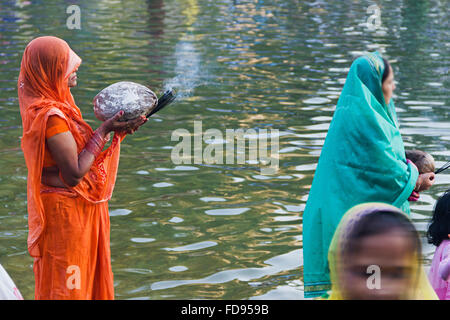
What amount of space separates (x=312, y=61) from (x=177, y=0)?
16810 millimetres

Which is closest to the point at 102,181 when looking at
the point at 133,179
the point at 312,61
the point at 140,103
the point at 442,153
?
the point at 140,103

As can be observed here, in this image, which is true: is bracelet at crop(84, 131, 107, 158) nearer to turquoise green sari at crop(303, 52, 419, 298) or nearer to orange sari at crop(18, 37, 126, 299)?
orange sari at crop(18, 37, 126, 299)

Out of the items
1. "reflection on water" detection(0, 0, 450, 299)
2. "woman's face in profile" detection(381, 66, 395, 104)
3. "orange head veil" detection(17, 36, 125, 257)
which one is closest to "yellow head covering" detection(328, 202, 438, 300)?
"woman's face in profile" detection(381, 66, 395, 104)

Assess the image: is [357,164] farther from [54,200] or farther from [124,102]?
[54,200]

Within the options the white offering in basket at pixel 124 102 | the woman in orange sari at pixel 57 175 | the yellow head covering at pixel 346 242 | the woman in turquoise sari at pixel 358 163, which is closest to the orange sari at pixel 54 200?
the woman in orange sari at pixel 57 175

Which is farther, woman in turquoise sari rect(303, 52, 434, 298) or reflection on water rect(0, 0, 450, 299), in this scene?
reflection on water rect(0, 0, 450, 299)

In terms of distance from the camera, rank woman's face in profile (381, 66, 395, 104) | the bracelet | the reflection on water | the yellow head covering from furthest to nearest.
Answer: the reflection on water < woman's face in profile (381, 66, 395, 104) < the bracelet < the yellow head covering

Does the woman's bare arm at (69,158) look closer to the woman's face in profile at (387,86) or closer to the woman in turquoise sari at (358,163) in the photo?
the woman in turquoise sari at (358,163)

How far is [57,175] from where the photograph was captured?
3.56 meters

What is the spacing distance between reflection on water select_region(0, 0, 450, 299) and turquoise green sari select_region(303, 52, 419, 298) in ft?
4.59

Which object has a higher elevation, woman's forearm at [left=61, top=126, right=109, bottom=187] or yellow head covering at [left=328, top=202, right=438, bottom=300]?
yellow head covering at [left=328, top=202, right=438, bottom=300]

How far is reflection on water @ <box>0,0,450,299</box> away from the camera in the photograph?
5535mm
